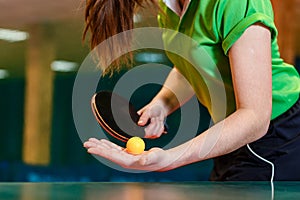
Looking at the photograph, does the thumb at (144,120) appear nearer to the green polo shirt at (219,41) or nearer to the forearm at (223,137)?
the green polo shirt at (219,41)

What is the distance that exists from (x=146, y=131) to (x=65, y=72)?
139 inches

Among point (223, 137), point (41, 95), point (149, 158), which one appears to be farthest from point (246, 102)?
point (41, 95)

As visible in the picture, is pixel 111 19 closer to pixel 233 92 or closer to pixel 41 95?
pixel 233 92

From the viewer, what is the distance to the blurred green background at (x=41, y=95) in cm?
435

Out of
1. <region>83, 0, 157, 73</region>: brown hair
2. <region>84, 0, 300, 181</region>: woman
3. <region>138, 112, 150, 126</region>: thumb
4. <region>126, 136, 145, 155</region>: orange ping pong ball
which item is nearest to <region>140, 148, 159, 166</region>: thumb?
<region>84, 0, 300, 181</region>: woman

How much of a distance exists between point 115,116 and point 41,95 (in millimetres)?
3618

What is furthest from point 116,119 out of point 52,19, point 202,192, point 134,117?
point 52,19

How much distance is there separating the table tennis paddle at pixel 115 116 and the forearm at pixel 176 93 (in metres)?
0.06

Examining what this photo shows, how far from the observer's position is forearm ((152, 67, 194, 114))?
1119mm

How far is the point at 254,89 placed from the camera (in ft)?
2.56

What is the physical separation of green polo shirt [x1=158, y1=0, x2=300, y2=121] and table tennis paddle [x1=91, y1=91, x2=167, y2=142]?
129 millimetres

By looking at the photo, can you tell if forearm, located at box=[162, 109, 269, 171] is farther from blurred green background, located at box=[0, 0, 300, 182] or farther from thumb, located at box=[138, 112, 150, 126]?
blurred green background, located at box=[0, 0, 300, 182]

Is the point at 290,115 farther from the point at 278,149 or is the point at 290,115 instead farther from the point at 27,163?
the point at 27,163

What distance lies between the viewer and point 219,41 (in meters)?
0.88
